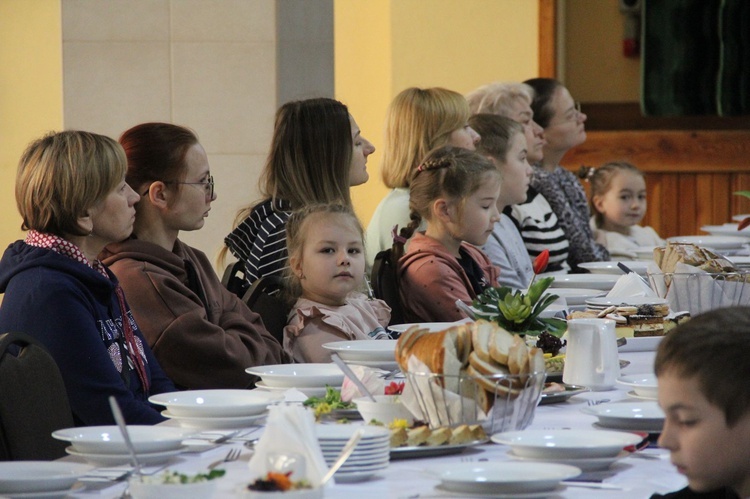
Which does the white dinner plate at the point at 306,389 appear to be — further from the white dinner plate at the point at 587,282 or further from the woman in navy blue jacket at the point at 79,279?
the white dinner plate at the point at 587,282

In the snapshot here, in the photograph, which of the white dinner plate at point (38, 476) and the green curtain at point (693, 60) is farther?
the green curtain at point (693, 60)

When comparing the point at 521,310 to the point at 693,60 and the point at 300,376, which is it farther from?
Result: the point at 693,60

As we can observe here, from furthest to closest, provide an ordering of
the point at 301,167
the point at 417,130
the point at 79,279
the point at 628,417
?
the point at 417,130 < the point at 301,167 < the point at 79,279 < the point at 628,417

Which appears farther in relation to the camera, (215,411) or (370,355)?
(370,355)

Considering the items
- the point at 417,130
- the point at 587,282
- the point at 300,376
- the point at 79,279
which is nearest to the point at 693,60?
the point at 417,130

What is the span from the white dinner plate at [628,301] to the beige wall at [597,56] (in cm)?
565

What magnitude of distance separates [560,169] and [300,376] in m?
4.06

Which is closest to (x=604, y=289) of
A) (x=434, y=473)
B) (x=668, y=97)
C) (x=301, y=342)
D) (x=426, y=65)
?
(x=301, y=342)

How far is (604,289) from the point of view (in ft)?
12.1

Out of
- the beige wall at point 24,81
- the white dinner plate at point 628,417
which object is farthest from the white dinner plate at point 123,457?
the beige wall at point 24,81

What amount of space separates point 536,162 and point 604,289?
2009 mm

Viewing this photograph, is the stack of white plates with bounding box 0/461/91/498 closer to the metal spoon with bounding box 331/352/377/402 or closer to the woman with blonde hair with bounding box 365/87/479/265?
the metal spoon with bounding box 331/352/377/402

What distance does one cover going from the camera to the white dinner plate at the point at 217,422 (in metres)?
1.77

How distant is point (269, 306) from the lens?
3131 millimetres
